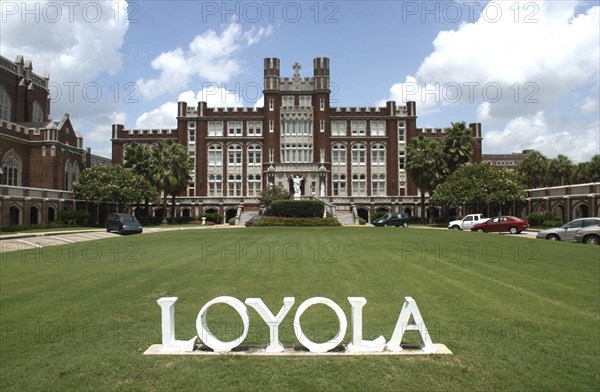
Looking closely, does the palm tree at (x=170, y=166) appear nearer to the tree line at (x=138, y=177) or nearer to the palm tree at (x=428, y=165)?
the tree line at (x=138, y=177)

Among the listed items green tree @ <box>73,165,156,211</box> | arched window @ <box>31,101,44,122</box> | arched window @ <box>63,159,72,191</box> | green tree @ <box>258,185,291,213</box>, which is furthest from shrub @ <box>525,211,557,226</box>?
arched window @ <box>31,101,44,122</box>

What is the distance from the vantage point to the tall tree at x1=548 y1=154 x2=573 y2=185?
6294cm

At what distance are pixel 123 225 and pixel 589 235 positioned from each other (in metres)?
30.6

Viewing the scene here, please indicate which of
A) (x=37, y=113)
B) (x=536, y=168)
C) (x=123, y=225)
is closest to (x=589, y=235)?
(x=123, y=225)

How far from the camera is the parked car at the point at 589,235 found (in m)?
24.0

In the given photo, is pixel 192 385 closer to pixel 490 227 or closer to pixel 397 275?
pixel 397 275

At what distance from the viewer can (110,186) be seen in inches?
1876

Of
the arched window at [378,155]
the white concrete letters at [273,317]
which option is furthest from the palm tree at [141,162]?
the white concrete letters at [273,317]

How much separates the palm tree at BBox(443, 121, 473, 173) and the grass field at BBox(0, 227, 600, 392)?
119 ft

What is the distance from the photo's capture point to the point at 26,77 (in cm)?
5741

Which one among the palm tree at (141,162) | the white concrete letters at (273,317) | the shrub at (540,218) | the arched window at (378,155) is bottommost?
the white concrete letters at (273,317)

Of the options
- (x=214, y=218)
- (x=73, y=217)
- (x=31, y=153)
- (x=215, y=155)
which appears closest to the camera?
(x=73, y=217)

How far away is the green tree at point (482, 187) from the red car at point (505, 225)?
10.3m

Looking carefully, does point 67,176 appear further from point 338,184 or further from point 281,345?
point 281,345
